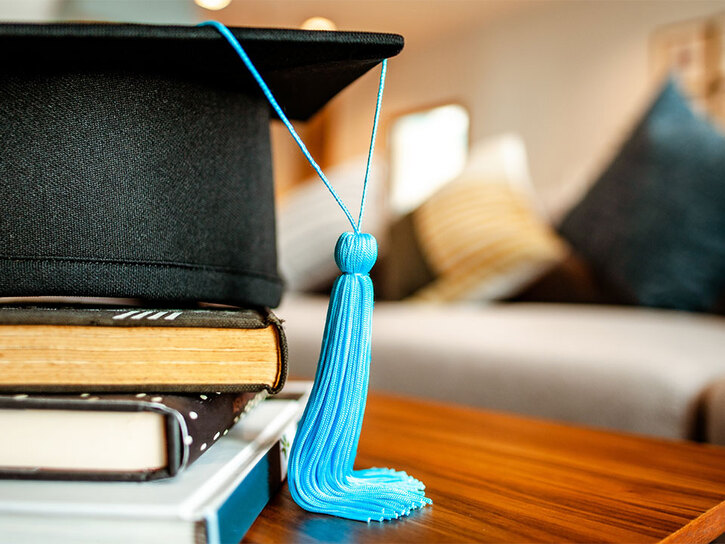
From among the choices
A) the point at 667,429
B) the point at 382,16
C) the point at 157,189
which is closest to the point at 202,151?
the point at 157,189

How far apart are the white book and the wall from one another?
3086 millimetres

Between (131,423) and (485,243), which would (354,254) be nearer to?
(131,423)

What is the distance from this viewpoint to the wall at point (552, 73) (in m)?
3.58

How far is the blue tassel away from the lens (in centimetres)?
36

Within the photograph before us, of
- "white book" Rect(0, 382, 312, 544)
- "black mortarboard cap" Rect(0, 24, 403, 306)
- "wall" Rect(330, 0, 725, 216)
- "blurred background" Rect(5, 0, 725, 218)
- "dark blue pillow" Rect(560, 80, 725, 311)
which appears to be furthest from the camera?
"wall" Rect(330, 0, 725, 216)

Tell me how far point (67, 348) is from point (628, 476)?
1.36 ft

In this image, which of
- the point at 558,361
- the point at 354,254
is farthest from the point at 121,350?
the point at 558,361

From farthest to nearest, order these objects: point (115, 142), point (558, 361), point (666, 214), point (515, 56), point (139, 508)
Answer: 1. point (515, 56)
2. point (666, 214)
3. point (558, 361)
4. point (115, 142)
5. point (139, 508)

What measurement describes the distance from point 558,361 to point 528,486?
1.72 ft

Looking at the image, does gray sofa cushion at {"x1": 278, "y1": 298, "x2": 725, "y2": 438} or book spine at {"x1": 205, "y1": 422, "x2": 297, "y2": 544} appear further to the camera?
gray sofa cushion at {"x1": 278, "y1": 298, "x2": 725, "y2": 438}

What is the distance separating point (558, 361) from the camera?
0.93 meters

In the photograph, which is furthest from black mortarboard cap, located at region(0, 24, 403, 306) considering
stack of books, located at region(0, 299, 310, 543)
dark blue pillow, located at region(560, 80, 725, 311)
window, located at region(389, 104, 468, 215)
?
window, located at region(389, 104, 468, 215)

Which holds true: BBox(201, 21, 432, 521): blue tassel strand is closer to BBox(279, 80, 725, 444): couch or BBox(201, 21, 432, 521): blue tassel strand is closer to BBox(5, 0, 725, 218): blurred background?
BBox(279, 80, 725, 444): couch

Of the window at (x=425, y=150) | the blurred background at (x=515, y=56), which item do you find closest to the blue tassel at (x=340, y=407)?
the blurred background at (x=515, y=56)
